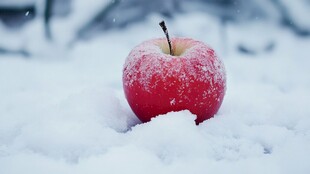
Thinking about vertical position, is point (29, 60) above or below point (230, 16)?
below

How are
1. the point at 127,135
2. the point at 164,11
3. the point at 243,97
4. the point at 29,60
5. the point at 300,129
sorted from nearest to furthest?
the point at 127,135 → the point at 300,129 → the point at 243,97 → the point at 29,60 → the point at 164,11

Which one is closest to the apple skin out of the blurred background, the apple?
the apple

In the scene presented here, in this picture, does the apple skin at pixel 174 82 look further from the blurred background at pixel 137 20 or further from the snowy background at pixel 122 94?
the blurred background at pixel 137 20

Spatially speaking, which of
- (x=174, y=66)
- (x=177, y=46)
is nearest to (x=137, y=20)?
(x=177, y=46)

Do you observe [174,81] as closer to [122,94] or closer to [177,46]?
[177,46]

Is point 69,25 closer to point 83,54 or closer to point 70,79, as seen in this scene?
point 83,54

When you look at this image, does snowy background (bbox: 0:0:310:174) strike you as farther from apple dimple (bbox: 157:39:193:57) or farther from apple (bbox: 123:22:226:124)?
apple dimple (bbox: 157:39:193:57)

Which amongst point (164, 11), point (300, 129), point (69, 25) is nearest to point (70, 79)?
point (69, 25)

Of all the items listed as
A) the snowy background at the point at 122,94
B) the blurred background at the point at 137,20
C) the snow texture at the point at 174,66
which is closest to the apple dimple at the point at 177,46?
the snow texture at the point at 174,66
